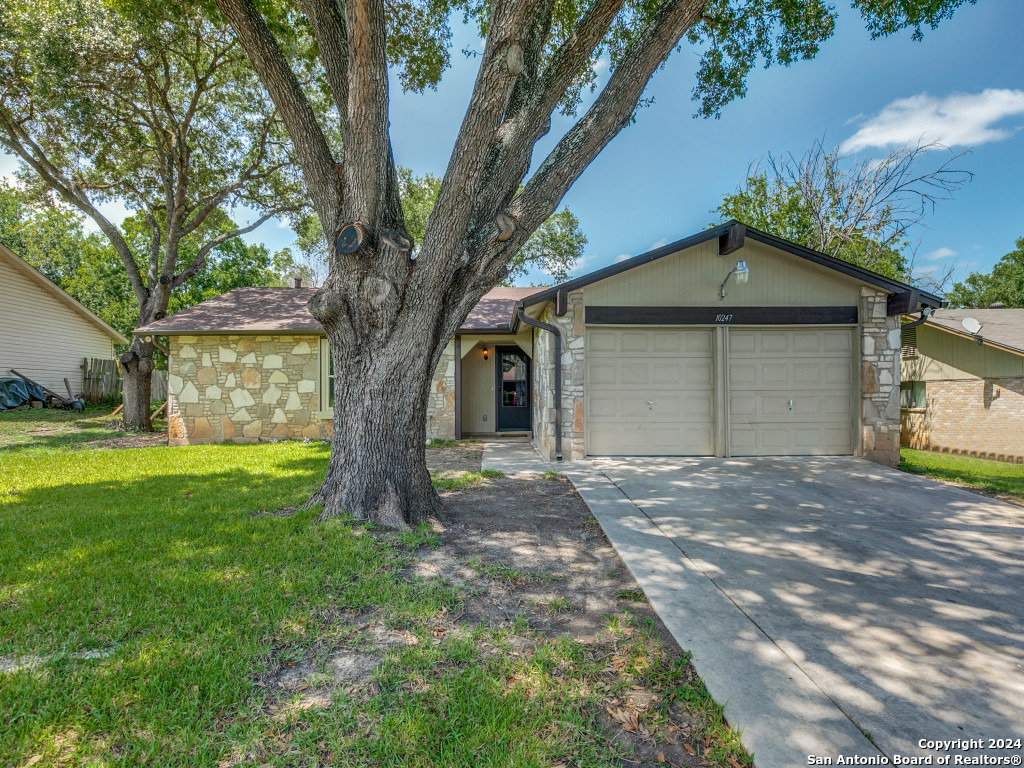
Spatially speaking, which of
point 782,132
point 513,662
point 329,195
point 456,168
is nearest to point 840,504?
point 513,662

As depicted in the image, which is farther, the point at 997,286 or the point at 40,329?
the point at 997,286

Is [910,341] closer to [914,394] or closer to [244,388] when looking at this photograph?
[914,394]

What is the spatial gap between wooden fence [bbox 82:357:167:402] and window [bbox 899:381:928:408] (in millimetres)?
26275

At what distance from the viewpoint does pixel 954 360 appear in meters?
11.7

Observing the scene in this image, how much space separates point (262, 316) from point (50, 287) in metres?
11.5

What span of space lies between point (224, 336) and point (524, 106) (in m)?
9.08

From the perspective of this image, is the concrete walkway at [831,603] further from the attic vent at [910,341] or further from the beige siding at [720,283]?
the attic vent at [910,341]

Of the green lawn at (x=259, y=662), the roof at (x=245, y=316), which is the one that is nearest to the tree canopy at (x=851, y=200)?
the green lawn at (x=259, y=662)

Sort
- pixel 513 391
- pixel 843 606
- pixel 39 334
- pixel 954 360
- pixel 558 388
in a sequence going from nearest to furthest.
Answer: pixel 843 606
pixel 558 388
pixel 954 360
pixel 513 391
pixel 39 334

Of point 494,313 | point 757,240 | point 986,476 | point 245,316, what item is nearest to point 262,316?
point 245,316

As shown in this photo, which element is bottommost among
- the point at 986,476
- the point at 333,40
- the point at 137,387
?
the point at 986,476

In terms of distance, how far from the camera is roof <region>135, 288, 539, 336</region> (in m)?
10.0

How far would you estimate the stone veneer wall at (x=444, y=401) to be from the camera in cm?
1024

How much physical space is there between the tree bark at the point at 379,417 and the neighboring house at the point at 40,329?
57.5 ft
